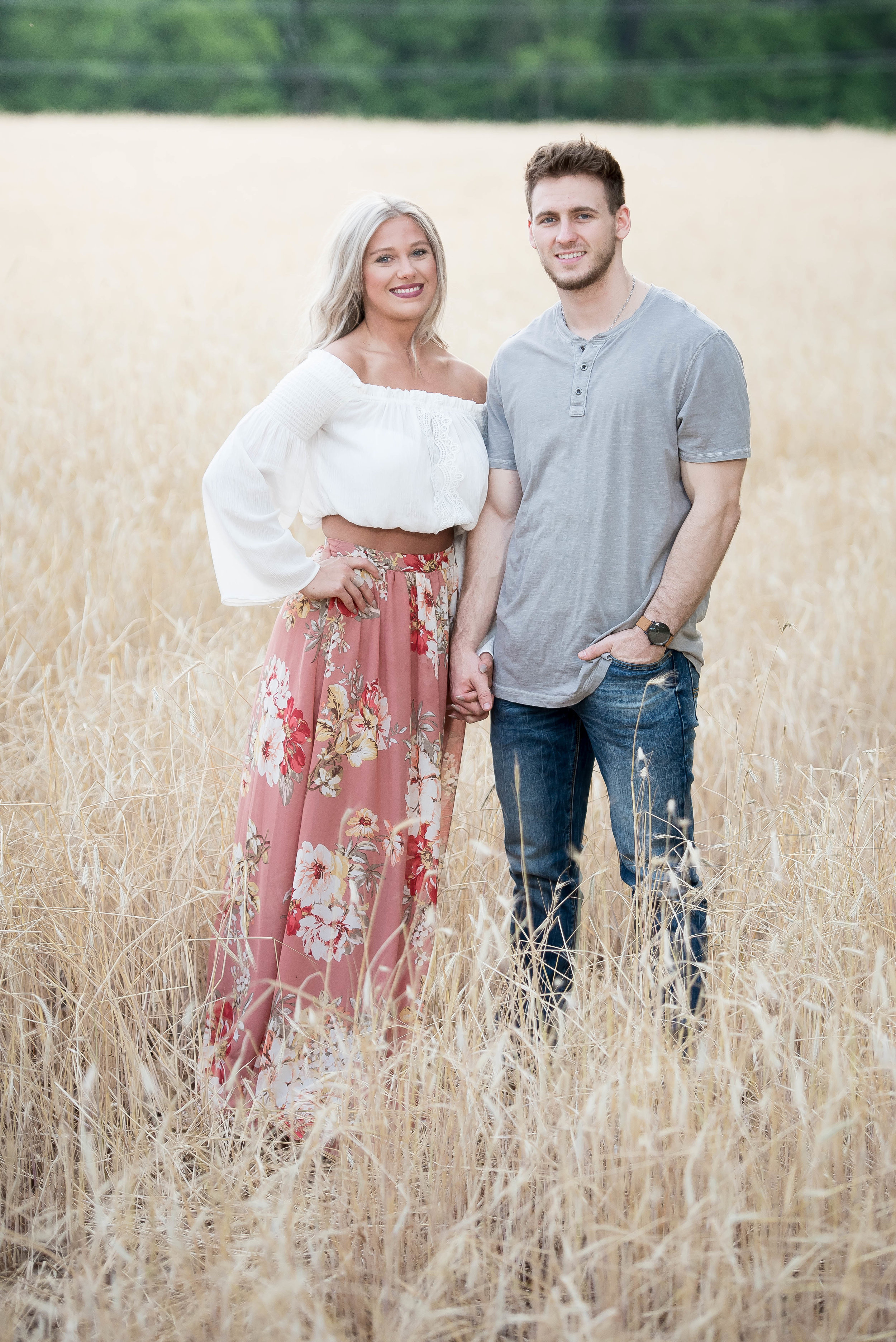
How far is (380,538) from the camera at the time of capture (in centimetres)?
256

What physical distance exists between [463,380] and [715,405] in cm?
67

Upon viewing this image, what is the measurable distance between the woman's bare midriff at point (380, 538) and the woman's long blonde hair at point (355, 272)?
0.42 meters

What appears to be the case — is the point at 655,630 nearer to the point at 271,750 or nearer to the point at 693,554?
the point at 693,554

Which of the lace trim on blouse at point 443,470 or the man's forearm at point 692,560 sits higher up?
the lace trim on blouse at point 443,470

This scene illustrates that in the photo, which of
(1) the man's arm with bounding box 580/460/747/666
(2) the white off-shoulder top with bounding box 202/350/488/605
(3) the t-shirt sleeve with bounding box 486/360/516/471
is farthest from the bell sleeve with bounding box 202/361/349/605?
(1) the man's arm with bounding box 580/460/747/666

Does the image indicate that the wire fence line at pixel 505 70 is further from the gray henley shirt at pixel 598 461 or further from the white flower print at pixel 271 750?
the white flower print at pixel 271 750

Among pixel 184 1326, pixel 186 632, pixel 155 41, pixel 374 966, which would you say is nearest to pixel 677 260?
pixel 186 632

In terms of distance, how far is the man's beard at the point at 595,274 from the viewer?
2398 mm

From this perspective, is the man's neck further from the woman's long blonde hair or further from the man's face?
the woman's long blonde hair

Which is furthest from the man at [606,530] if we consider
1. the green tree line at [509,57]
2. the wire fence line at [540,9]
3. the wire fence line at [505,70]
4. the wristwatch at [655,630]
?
the wire fence line at [540,9]

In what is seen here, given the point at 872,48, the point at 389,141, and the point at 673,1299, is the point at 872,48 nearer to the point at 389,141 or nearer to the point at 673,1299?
the point at 389,141

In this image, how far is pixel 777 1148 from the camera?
6.28 ft

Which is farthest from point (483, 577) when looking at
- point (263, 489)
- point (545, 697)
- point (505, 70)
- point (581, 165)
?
point (505, 70)

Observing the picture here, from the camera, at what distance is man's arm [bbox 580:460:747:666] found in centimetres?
239
